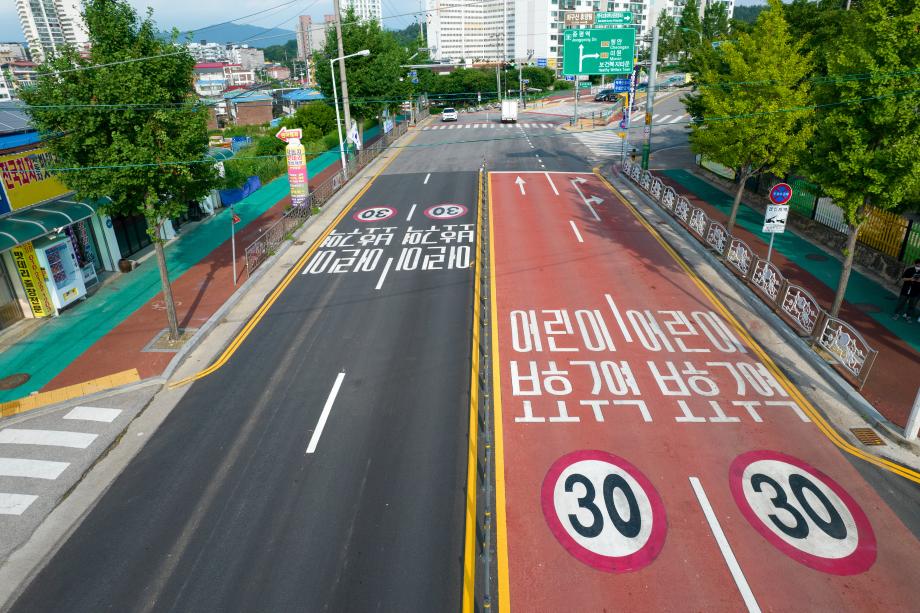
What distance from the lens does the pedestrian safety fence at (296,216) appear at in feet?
73.8

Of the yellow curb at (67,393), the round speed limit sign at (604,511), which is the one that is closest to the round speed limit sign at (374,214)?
the yellow curb at (67,393)

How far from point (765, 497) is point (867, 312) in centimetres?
1013

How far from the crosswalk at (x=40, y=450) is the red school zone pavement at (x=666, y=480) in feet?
30.7

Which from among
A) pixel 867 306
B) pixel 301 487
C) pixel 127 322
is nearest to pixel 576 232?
pixel 867 306

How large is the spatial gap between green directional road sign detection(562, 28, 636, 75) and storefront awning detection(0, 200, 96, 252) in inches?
1173

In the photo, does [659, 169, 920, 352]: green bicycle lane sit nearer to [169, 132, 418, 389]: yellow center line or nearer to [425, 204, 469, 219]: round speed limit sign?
[425, 204, 469, 219]: round speed limit sign

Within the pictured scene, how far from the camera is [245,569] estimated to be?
9.05 meters

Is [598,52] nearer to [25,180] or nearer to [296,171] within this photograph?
[296,171]

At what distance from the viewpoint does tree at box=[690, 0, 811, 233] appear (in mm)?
21047

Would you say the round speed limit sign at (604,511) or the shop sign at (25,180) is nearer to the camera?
the round speed limit sign at (604,511)

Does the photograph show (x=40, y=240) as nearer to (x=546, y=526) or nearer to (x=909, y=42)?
(x=546, y=526)

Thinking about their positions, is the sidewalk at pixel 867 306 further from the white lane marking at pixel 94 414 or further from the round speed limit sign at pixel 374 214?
the white lane marking at pixel 94 414

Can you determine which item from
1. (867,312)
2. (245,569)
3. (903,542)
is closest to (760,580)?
(903,542)

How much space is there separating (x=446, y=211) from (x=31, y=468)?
69.9 ft
